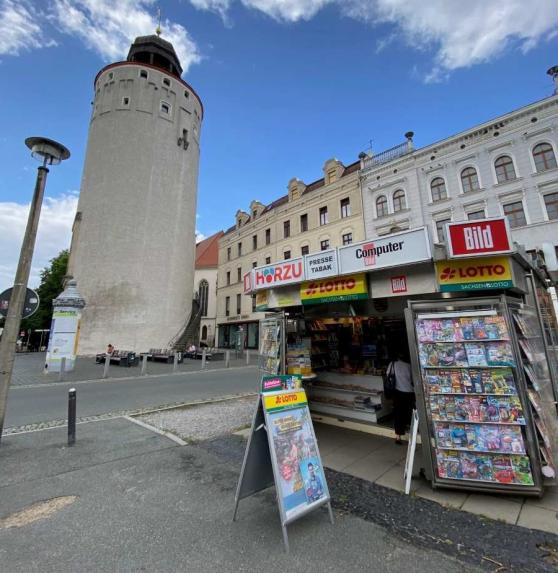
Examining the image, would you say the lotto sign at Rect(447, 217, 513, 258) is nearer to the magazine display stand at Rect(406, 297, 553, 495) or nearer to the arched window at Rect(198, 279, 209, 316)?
the magazine display stand at Rect(406, 297, 553, 495)

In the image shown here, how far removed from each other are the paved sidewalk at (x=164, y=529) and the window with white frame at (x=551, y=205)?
21.2 metres

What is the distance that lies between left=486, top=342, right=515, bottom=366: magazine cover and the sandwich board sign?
2400 mm

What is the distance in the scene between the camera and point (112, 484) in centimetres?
425

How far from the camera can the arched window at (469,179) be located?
2019 cm

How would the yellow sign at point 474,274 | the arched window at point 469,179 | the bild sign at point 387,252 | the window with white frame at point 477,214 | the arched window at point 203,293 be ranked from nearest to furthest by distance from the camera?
the yellow sign at point 474,274, the bild sign at point 387,252, the window with white frame at point 477,214, the arched window at point 469,179, the arched window at point 203,293

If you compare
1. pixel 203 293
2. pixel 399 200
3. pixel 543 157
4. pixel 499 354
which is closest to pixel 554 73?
pixel 543 157

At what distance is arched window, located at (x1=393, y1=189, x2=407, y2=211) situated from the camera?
22.9 meters

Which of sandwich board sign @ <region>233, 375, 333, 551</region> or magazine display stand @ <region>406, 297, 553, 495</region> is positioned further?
magazine display stand @ <region>406, 297, 553, 495</region>

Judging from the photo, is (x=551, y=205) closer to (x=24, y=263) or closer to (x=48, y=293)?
(x=24, y=263)

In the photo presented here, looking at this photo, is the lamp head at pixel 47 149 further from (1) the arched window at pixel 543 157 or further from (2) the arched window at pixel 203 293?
(2) the arched window at pixel 203 293

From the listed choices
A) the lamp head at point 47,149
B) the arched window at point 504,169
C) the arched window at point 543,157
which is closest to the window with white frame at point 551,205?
the arched window at point 543,157

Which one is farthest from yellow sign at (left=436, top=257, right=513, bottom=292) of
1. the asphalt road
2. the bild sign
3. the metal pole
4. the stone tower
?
the stone tower

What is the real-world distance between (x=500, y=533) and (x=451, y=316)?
232 cm

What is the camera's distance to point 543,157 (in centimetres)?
1811
